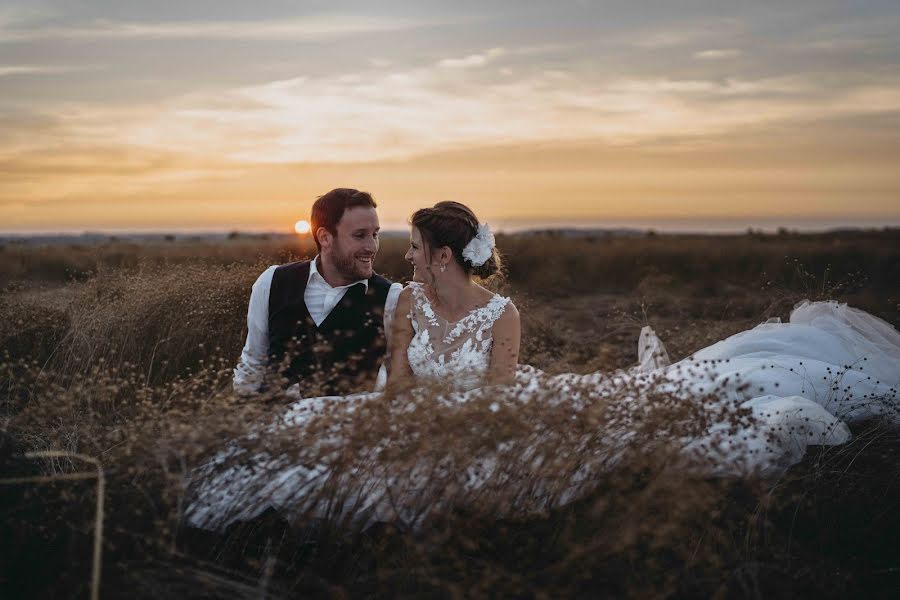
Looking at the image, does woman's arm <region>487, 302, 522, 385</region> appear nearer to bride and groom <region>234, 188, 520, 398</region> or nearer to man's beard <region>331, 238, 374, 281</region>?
bride and groom <region>234, 188, 520, 398</region>

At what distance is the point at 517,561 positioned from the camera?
3.34 m

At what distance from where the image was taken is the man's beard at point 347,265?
16.2ft

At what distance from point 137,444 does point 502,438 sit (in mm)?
1373

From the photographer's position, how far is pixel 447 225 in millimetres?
4910

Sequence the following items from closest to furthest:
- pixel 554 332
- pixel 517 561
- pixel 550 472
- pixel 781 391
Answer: pixel 550 472, pixel 517 561, pixel 781 391, pixel 554 332

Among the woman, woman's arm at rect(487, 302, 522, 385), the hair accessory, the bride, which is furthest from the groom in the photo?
the bride

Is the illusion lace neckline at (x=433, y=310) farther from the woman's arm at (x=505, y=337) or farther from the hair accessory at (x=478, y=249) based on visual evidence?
the hair accessory at (x=478, y=249)

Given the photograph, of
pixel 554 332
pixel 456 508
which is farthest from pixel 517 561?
pixel 554 332

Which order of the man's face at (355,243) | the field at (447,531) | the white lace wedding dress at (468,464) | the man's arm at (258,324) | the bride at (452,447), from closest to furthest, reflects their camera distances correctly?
the field at (447,531) → the bride at (452,447) → the white lace wedding dress at (468,464) → the man's face at (355,243) → the man's arm at (258,324)

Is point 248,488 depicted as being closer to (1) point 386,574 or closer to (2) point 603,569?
(1) point 386,574

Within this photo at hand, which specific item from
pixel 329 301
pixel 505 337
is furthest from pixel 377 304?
pixel 505 337

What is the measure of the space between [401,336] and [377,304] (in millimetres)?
357

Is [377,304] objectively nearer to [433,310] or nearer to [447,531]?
[433,310]

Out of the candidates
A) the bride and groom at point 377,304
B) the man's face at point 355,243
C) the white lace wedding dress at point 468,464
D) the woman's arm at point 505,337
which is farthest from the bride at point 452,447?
the man's face at point 355,243
